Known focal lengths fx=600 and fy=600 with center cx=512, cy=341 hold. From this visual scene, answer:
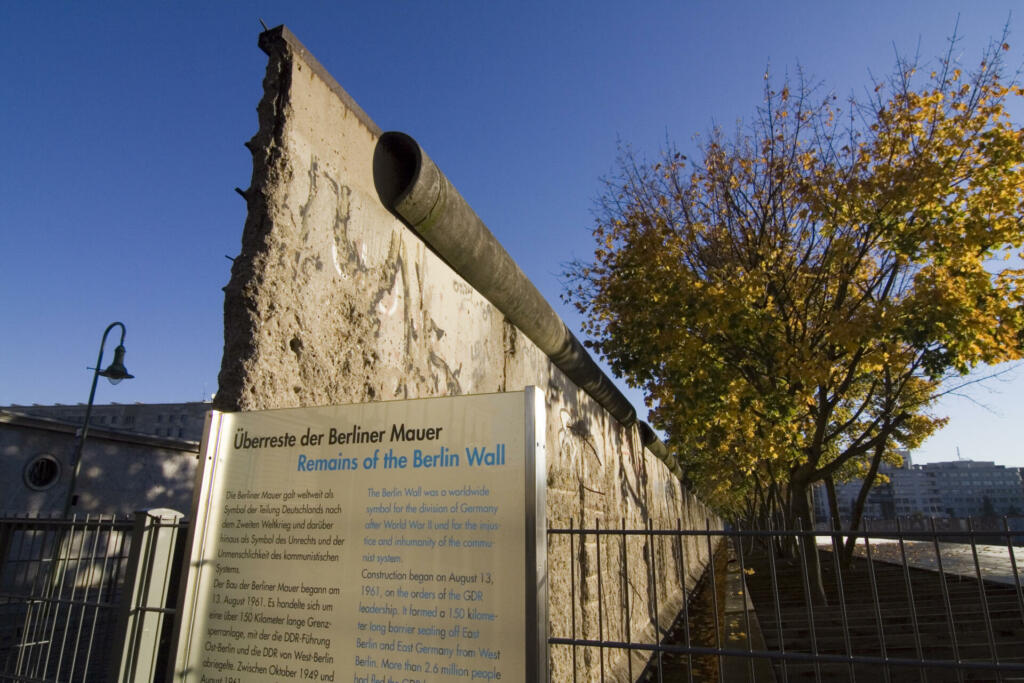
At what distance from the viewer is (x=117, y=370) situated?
44.5 ft

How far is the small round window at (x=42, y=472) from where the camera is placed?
16609 millimetres

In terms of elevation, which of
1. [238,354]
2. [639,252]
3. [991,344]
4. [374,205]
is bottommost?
[238,354]

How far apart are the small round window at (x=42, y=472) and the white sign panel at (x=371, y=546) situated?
19.3 metres

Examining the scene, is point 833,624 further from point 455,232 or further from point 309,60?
point 309,60

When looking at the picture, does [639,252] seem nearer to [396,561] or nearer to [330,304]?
[330,304]

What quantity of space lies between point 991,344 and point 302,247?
386 inches

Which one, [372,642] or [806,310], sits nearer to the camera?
[372,642]

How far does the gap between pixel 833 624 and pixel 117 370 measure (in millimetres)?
14967

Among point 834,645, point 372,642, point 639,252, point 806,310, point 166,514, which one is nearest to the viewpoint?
point 372,642

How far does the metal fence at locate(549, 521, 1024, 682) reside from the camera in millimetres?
2238

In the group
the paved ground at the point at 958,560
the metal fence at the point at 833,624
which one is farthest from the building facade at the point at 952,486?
the metal fence at the point at 833,624

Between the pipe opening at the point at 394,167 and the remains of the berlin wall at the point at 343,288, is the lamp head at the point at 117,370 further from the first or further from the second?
the pipe opening at the point at 394,167

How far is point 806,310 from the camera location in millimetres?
10148

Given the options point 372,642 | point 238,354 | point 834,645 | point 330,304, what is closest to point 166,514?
point 238,354
